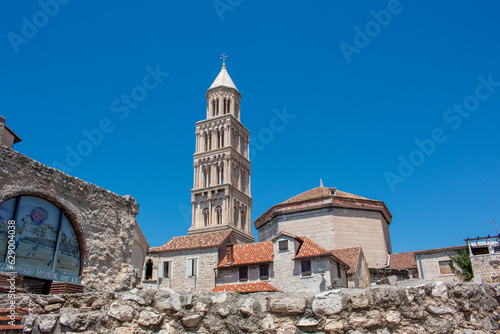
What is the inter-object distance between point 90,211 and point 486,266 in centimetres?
2461

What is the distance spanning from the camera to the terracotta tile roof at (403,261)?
30047 mm

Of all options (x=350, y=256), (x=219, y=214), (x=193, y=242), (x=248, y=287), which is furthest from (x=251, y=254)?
(x=219, y=214)

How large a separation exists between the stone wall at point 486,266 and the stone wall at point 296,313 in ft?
78.5

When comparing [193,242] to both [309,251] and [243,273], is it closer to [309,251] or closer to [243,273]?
[243,273]

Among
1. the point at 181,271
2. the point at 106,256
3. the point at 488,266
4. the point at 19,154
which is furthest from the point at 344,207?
the point at 19,154

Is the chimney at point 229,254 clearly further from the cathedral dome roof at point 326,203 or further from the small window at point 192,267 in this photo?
the cathedral dome roof at point 326,203

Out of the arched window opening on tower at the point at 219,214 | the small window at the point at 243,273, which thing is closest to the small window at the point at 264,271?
the small window at the point at 243,273

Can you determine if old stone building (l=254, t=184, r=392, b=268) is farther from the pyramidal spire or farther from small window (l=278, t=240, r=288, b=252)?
the pyramidal spire

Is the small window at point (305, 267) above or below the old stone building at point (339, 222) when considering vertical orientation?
below

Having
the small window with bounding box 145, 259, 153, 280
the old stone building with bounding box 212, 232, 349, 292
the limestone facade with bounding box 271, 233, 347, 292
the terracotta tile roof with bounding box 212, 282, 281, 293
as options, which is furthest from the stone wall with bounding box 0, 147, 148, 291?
the small window with bounding box 145, 259, 153, 280

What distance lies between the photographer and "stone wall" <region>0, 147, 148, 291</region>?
30.1ft

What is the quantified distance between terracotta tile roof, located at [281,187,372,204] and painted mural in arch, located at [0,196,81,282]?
25452 millimetres

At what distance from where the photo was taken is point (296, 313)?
446 centimetres

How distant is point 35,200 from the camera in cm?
953
